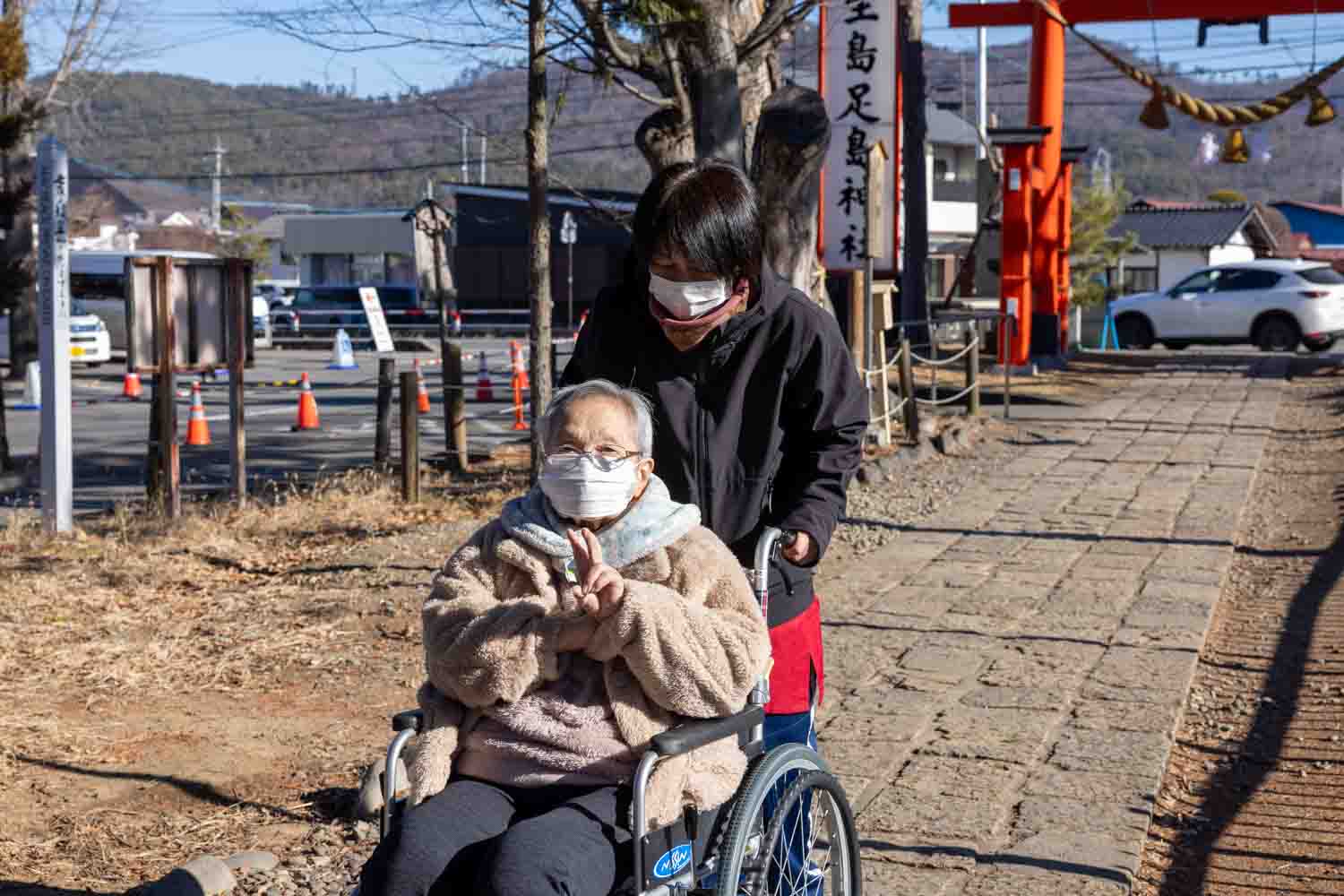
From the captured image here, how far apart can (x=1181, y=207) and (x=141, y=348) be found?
2094 inches

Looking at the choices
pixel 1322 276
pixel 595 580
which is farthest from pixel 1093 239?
pixel 595 580

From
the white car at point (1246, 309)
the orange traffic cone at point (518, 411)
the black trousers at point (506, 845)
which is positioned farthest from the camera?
the white car at point (1246, 309)

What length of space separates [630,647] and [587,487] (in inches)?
12.6

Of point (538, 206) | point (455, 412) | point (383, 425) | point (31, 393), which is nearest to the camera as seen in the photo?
point (538, 206)

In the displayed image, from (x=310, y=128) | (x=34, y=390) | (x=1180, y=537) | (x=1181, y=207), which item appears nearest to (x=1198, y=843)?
(x=1180, y=537)

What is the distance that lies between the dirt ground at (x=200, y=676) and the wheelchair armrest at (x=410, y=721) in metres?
1.51

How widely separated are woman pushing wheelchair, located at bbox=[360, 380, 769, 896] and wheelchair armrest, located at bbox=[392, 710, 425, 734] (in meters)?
0.02

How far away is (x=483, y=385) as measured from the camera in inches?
782

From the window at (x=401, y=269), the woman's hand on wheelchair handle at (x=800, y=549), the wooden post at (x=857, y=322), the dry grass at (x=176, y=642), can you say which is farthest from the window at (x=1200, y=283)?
the window at (x=401, y=269)

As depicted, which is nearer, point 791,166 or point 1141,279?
point 791,166

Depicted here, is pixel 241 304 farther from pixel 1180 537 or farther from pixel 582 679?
pixel 582 679

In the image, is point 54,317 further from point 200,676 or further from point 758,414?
point 758,414

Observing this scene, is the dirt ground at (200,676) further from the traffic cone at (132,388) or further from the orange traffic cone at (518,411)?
the traffic cone at (132,388)

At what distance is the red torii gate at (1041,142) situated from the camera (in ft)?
68.8
